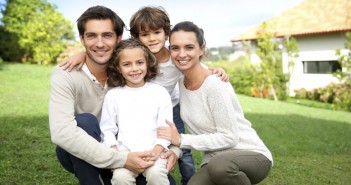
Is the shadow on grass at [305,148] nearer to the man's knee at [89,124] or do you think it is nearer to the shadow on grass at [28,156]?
the man's knee at [89,124]

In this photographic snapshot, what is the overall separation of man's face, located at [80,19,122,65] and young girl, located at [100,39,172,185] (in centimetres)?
7

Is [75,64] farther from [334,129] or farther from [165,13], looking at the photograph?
[334,129]

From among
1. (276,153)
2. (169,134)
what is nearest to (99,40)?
(169,134)

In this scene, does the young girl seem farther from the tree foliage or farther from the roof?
Answer: the roof

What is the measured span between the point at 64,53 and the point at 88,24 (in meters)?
29.8

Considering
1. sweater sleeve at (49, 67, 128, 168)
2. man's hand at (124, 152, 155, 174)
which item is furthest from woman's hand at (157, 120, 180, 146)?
sweater sleeve at (49, 67, 128, 168)

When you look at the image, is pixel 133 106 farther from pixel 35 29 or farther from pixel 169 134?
pixel 35 29

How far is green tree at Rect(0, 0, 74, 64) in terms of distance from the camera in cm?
3003

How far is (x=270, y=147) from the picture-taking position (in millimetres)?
6305

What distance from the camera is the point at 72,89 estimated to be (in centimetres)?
272

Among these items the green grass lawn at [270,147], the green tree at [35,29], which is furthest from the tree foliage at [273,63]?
the green tree at [35,29]

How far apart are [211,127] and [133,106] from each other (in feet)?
2.14

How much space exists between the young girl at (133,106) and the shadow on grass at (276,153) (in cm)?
126

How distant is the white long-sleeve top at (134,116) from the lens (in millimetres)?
2701
